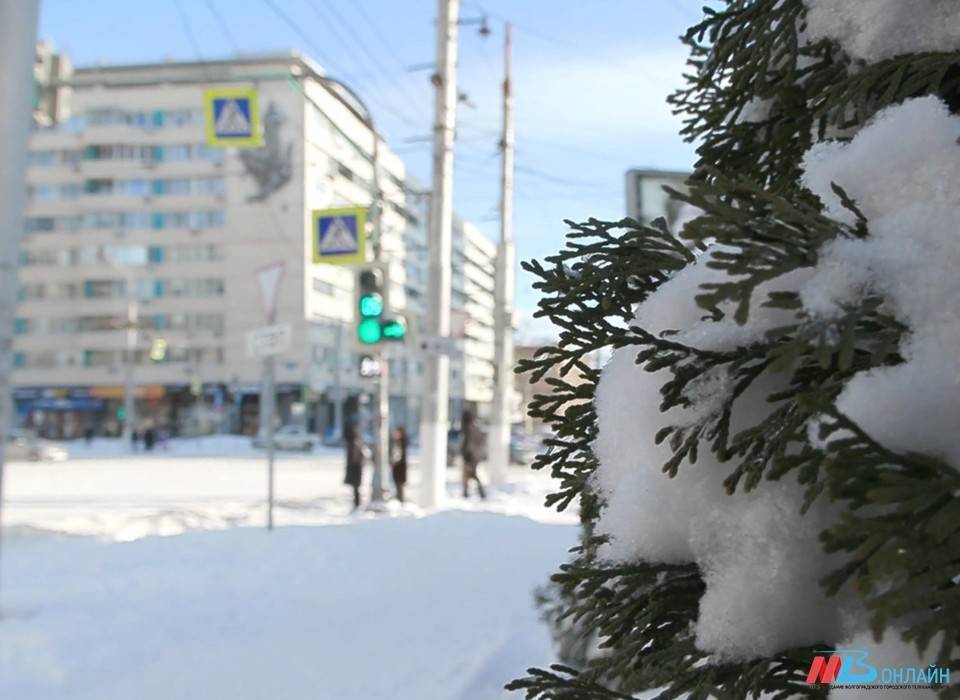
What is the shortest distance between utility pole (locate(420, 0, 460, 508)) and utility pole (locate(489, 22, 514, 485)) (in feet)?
20.5

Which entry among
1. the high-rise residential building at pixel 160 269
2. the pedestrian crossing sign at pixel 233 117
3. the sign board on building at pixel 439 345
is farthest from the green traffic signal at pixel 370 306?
the high-rise residential building at pixel 160 269

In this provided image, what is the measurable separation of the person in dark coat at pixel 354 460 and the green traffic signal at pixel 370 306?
3.41 meters

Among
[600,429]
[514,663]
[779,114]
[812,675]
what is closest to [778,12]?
[779,114]

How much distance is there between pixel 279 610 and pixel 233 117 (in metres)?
8.41

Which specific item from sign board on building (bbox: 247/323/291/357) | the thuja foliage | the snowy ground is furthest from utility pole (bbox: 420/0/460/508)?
the thuja foliage

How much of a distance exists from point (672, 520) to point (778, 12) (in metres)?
1.05

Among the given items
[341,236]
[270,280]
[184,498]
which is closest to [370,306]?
[341,236]

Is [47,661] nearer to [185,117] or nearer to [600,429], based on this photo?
[600,429]

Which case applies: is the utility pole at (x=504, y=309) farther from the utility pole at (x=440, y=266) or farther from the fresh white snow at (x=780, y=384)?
the fresh white snow at (x=780, y=384)

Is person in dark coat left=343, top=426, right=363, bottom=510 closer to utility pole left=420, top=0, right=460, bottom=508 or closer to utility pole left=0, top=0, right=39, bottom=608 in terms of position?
utility pole left=420, top=0, right=460, bottom=508

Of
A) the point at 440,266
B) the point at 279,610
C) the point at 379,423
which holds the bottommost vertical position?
the point at 279,610

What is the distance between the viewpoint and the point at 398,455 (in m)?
16.3

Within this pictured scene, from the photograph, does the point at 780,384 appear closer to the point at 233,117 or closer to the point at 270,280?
the point at 270,280

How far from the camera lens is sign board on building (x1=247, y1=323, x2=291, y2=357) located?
980 centimetres
